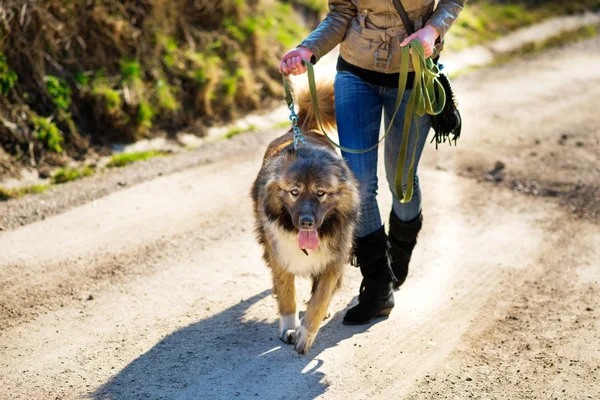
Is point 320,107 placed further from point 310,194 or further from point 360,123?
point 310,194

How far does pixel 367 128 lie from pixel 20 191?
12.2ft

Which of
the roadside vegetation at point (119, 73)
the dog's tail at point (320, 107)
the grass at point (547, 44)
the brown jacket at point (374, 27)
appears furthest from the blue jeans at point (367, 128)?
the grass at point (547, 44)

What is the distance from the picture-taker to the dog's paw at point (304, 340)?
433 centimetres

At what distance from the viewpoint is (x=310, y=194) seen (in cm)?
412

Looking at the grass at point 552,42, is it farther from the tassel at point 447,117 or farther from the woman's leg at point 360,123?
the woman's leg at point 360,123

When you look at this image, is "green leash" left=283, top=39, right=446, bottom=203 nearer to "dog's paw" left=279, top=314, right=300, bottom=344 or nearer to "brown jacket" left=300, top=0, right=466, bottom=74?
"brown jacket" left=300, top=0, right=466, bottom=74

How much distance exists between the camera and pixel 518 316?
4.95 metres

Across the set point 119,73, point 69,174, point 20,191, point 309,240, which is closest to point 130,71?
point 119,73

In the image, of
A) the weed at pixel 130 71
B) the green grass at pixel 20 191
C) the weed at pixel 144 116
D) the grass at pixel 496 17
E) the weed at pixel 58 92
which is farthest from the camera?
A: the grass at pixel 496 17

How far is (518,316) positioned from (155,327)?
8.09 ft

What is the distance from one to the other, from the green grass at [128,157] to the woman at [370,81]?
11.9 ft

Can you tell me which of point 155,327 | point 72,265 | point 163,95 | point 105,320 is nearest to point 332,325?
point 155,327

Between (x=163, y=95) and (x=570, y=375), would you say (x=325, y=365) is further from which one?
(x=163, y=95)

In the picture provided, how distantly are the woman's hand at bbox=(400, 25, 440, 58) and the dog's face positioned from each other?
31.5 inches
